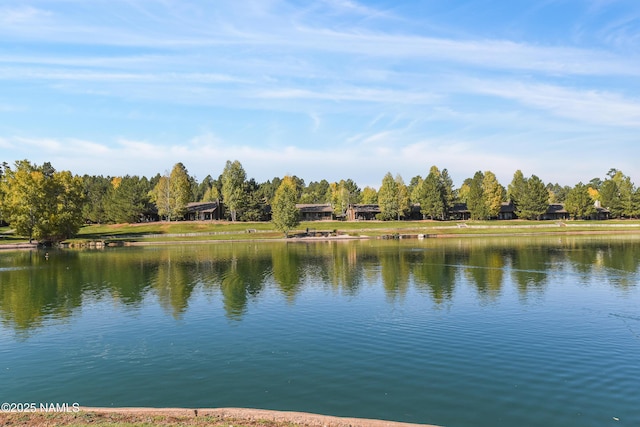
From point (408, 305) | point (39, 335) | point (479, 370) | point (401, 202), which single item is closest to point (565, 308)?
point (408, 305)

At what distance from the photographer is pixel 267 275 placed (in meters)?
50.3

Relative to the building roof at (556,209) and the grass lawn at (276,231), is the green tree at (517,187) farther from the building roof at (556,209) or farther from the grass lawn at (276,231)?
the grass lawn at (276,231)

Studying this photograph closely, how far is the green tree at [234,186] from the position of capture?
138625mm

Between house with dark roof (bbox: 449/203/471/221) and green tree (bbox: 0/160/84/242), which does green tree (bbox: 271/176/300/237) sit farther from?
house with dark roof (bbox: 449/203/471/221)

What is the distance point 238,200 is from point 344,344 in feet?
385

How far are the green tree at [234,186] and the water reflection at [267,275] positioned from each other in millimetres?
64283

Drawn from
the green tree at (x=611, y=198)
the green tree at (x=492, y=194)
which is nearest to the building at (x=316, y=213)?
the green tree at (x=492, y=194)

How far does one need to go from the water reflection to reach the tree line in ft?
91.2

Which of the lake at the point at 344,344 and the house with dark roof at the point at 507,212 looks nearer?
the lake at the point at 344,344

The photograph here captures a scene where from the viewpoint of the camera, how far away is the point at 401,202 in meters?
149

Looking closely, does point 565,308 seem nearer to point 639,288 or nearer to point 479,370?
point 639,288

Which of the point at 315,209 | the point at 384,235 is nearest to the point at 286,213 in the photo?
the point at 384,235

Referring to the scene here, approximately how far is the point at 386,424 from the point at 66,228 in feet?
340

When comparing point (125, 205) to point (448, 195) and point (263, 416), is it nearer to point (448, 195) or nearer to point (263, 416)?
point (448, 195)
